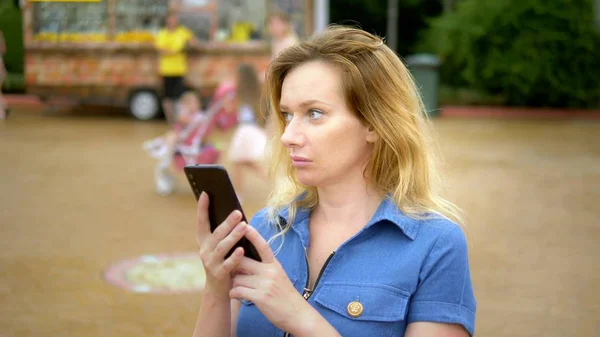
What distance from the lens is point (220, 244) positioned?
6.82 feet

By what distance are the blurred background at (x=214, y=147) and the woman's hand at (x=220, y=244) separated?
3.02 ft

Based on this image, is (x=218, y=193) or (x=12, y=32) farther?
(x=12, y=32)

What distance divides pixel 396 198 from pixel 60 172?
9.46 metres

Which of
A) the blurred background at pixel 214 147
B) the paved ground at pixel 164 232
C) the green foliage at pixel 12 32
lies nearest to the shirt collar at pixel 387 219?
the blurred background at pixel 214 147

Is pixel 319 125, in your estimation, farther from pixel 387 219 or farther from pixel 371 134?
pixel 387 219

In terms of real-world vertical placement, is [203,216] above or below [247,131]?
above

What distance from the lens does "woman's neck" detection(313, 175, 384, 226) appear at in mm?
2377

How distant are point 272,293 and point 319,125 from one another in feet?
1.60

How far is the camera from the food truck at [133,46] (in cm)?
1786

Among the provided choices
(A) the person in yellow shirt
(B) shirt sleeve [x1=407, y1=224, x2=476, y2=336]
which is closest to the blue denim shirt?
(B) shirt sleeve [x1=407, y1=224, x2=476, y2=336]

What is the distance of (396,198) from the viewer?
2.36 metres

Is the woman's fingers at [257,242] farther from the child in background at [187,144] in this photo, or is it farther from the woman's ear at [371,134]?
the child in background at [187,144]

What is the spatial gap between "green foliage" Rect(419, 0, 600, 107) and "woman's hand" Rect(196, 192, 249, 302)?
18.1 m

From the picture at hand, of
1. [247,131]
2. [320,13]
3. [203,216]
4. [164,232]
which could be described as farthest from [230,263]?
[320,13]
